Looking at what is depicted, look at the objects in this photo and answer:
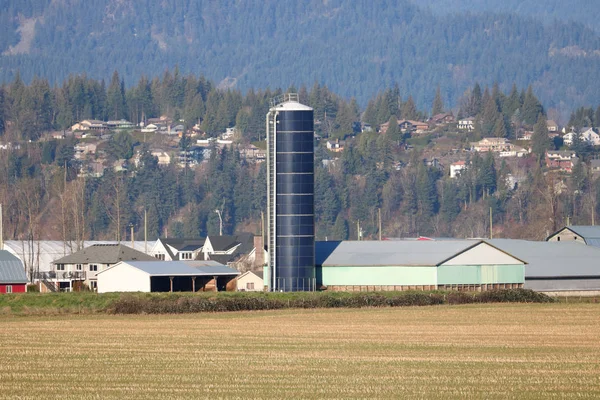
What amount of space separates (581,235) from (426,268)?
25.3 metres

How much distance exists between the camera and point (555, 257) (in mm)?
102250

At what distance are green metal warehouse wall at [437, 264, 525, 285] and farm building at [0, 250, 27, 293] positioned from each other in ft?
98.4

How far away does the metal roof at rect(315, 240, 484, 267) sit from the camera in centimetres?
9438

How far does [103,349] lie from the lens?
4522 cm

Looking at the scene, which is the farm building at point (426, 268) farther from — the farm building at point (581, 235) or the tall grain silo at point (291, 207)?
the farm building at point (581, 235)

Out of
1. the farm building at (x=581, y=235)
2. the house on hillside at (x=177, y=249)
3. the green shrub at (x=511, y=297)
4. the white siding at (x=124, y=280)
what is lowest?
the green shrub at (x=511, y=297)

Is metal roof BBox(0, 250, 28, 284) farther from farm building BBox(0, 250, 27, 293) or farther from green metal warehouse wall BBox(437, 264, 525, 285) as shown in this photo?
green metal warehouse wall BBox(437, 264, 525, 285)

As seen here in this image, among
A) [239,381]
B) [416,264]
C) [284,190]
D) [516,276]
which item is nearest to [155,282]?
[284,190]

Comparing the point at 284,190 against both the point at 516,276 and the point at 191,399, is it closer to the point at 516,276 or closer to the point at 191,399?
the point at 516,276

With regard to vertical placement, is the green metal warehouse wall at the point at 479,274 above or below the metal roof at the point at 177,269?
below

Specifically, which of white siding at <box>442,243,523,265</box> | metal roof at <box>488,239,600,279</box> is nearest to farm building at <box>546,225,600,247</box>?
metal roof at <box>488,239,600,279</box>

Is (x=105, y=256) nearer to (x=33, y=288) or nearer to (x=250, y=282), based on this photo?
(x=33, y=288)

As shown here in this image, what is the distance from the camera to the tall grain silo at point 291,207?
304ft

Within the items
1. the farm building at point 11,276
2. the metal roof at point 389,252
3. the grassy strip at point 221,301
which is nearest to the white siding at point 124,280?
the farm building at point 11,276
